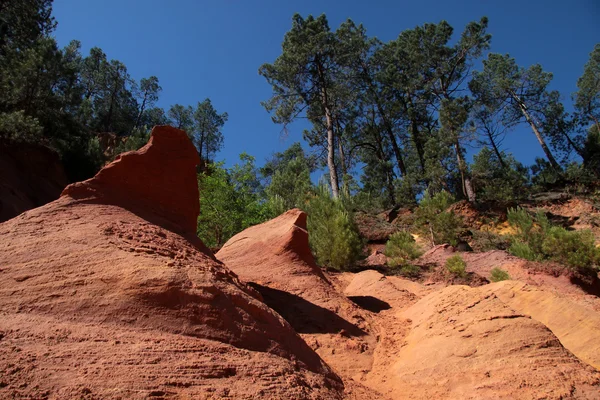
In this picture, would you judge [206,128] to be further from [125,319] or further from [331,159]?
[125,319]

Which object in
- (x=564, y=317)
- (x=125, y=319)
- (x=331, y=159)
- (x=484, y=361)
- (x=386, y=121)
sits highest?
(x=386, y=121)

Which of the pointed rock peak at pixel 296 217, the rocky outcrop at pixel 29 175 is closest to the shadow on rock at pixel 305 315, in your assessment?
the pointed rock peak at pixel 296 217

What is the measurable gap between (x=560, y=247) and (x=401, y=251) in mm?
6053

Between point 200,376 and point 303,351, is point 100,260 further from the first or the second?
point 303,351

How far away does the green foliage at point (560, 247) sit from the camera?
46.0ft

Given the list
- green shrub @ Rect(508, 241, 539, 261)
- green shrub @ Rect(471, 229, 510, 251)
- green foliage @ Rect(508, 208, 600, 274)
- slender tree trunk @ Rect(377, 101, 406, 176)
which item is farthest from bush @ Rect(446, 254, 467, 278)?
slender tree trunk @ Rect(377, 101, 406, 176)

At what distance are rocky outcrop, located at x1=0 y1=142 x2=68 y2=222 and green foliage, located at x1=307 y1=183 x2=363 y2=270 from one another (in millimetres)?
12532

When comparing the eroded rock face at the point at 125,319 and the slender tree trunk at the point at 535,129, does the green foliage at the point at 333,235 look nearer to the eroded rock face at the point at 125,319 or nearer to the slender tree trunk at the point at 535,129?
the eroded rock face at the point at 125,319

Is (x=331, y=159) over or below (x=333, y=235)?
over

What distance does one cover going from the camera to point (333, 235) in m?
15.8

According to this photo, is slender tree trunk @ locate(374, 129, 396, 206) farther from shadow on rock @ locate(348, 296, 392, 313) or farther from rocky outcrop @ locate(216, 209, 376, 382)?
rocky outcrop @ locate(216, 209, 376, 382)

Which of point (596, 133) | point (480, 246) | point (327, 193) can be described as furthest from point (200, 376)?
point (596, 133)

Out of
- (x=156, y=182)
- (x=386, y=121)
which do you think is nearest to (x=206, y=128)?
(x=386, y=121)

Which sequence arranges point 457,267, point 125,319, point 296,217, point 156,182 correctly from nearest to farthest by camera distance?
point 125,319 → point 156,182 → point 296,217 → point 457,267
